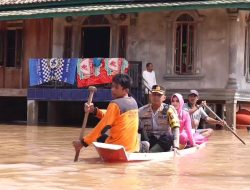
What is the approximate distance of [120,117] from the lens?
Result: 286 inches

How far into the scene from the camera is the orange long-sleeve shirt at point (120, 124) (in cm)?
704

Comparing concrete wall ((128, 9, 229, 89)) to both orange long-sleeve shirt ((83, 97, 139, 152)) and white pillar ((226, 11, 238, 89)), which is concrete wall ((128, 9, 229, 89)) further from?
orange long-sleeve shirt ((83, 97, 139, 152))

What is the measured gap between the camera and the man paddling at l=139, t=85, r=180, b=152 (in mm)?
8227

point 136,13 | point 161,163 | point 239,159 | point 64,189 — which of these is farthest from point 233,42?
point 64,189

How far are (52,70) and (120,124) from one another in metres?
11.0

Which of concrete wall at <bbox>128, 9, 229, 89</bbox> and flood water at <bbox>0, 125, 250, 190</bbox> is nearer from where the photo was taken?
flood water at <bbox>0, 125, 250, 190</bbox>

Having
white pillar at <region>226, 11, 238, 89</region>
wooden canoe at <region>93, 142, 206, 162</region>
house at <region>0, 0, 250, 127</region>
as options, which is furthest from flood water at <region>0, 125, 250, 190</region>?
house at <region>0, 0, 250, 127</region>

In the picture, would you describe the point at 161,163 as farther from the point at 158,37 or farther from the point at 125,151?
the point at 158,37

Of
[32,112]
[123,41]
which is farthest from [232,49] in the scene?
[32,112]

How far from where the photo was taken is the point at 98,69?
17.4 metres

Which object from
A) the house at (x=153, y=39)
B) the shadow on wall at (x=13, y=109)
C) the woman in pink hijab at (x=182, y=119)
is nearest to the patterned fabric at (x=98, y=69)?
the house at (x=153, y=39)

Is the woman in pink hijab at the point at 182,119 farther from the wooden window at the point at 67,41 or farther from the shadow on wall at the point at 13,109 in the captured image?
the shadow on wall at the point at 13,109

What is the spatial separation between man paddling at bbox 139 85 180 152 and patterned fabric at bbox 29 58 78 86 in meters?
9.49

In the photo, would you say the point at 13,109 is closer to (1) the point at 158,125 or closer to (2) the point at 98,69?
(2) the point at 98,69
